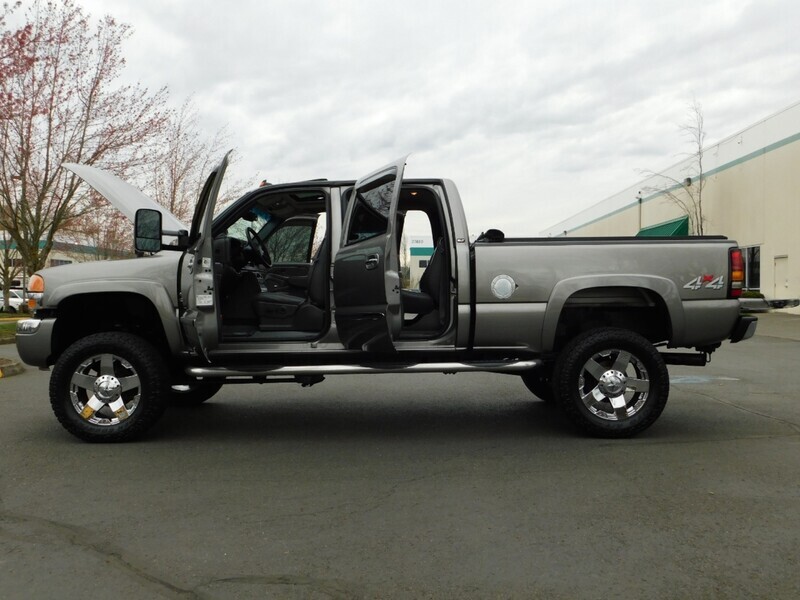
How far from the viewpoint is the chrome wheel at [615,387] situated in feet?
18.5

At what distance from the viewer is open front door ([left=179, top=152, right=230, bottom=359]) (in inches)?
217

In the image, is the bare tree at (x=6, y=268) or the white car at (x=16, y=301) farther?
the white car at (x=16, y=301)

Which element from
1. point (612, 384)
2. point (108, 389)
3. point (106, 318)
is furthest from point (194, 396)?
point (612, 384)

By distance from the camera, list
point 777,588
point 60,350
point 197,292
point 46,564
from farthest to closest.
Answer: point 60,350
point 197,292
point 46,564
point 777,588

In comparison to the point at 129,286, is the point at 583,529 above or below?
below

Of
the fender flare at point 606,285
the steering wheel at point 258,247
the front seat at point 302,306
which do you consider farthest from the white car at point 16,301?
the fender flare at point 606,285

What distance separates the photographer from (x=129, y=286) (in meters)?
5.64

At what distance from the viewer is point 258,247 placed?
6.61m

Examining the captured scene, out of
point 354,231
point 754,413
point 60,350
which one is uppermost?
point 354,231

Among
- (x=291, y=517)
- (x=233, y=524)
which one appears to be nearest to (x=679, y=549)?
(x=291, y=517)

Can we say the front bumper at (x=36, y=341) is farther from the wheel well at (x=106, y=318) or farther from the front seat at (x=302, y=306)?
the front seat at (x=302, y=306)

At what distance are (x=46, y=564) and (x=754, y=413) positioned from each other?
19.8ft

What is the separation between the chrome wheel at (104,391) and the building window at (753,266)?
25.6m

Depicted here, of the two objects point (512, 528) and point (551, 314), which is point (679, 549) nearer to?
point (512, 528)
